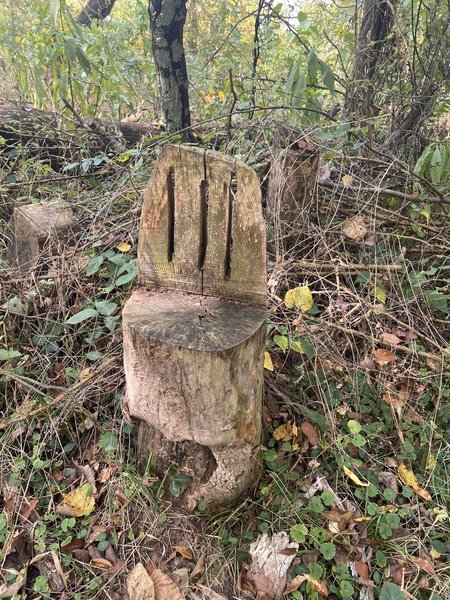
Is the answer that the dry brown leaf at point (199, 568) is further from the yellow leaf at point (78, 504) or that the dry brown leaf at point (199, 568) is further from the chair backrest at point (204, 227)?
the chair backrest at point (204, 227)

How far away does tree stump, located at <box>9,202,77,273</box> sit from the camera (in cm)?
238

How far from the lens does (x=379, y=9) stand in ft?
9.53

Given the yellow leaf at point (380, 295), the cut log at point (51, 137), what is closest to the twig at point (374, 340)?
the yellow leaf at point (380, 295)

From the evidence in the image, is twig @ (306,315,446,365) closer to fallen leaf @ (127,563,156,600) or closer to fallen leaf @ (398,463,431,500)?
fallen leaf @ (398,463,431,500)

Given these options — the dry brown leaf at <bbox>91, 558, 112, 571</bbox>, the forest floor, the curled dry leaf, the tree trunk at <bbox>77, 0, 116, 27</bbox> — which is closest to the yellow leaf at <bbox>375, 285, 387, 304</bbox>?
the forest floor

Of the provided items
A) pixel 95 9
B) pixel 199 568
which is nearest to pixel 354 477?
pixel 199 568

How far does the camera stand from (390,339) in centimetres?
201

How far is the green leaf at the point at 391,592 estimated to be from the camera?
1.33 metres

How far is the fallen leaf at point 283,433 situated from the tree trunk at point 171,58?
2248 millimetres

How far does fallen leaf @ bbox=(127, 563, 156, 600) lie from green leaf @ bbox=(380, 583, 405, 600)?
0.76m

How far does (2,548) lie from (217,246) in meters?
1.35

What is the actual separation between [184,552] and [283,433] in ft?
1.98

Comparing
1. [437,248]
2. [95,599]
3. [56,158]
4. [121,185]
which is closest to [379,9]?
[437,248]

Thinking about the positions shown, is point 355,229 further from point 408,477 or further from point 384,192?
Result: point 408,477
